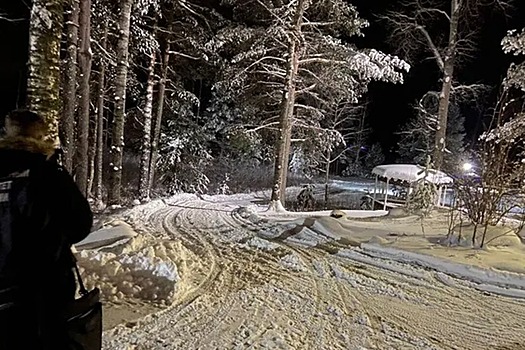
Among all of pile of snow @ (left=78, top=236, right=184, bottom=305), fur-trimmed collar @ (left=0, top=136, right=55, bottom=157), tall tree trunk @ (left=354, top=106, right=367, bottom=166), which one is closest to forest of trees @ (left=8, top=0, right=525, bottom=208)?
pile of snow @ (left=78, top=236, right=184, bottom=305)

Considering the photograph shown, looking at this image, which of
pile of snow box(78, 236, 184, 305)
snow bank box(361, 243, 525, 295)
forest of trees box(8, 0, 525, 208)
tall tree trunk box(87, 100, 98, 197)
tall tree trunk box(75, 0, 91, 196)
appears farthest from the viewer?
tall tree trunk box(87, 100, 98, 197)

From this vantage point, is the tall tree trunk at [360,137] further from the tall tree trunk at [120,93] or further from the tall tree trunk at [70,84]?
the tall tree trunk at [70,84]

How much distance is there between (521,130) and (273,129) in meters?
7.82

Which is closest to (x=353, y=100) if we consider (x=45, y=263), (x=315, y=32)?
(x=315, y=32)

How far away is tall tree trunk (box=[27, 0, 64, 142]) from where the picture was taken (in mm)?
5094

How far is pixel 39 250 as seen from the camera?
2.09 m

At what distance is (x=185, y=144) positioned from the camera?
2178 centimetres

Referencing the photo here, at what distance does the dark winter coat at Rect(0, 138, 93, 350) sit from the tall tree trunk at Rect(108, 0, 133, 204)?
423 inches

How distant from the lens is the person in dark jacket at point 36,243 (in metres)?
2.04

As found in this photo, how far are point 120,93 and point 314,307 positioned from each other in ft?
31.9

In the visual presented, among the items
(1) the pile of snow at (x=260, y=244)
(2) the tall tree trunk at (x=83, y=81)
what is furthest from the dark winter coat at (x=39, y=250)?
(2) the tall tree trunk at (x=83, y=81)

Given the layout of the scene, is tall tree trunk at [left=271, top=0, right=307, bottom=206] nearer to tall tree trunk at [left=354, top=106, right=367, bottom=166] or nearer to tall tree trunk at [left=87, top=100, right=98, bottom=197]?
tall tree trunk at [left=87, top=100, right=98, bottom=197]

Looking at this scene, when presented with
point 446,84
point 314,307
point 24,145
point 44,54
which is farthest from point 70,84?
point 446,84

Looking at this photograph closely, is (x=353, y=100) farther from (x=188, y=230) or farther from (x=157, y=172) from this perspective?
(x=157, y=172)
